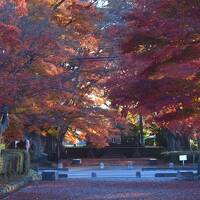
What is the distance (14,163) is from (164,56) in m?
15.4

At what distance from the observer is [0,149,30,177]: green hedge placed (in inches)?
823

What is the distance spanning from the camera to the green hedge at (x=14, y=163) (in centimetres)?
2089

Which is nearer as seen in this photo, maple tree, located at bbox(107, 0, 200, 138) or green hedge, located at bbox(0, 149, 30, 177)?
maple tree, located at bbox(107, 0, 200, 138)

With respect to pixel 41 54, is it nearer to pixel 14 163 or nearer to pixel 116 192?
pixel 116 192

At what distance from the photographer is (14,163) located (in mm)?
22922

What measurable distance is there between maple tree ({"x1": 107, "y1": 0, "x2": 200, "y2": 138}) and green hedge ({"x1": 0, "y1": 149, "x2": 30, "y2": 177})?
38.0 ft

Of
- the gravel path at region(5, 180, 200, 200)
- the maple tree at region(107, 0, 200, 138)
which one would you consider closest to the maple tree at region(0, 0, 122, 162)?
the gravel path at region(5, 180, 200, 200)

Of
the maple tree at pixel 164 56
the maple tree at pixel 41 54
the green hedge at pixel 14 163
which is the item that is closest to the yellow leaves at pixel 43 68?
the maple tree at pixel 41 54

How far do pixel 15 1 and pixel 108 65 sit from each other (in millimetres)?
11689

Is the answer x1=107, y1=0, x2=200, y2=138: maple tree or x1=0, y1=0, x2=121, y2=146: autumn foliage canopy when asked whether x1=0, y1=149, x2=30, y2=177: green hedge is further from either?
x1=107, y1=0, x2=200, y2=138: maple tree

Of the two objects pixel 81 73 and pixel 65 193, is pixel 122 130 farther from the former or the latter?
pixel 65 193

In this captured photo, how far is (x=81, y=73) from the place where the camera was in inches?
992

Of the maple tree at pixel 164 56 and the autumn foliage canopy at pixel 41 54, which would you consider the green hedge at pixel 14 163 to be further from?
the maple tree at pixel 164 56

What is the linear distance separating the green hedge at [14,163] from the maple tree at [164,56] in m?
11.6
